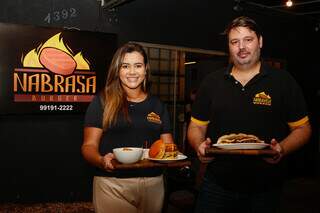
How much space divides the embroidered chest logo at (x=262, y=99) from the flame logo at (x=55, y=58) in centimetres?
293

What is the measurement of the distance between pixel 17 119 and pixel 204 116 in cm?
284

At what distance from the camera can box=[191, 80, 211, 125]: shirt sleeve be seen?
6.45 ft

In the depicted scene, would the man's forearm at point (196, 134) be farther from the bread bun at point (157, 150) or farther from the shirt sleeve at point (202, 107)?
the bread bun at point (157, 150)

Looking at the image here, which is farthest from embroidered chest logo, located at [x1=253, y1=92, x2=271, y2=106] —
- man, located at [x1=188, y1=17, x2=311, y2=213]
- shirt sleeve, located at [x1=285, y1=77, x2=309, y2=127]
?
shirt sleeve, located at [x1=285, y1=77, x2=309, y2=127]

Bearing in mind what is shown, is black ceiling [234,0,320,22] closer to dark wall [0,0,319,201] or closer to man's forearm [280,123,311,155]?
dark wall [0,0,319,201]

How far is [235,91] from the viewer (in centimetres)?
186

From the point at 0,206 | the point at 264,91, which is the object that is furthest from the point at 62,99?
the point at 264,91

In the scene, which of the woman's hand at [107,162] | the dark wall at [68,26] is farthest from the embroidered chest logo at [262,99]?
the dark wall at [68,26]

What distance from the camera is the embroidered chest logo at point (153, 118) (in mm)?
1857

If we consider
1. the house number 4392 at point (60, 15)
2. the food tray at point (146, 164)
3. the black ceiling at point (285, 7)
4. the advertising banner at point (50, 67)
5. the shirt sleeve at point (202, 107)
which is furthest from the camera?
the black ceiling at point (285, 7)

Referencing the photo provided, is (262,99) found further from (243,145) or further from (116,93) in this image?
(116,93)

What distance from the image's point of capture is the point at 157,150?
1704 millimetres

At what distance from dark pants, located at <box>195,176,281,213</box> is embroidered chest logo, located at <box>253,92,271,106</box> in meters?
0.44

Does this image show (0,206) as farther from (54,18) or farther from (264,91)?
(264,91)
